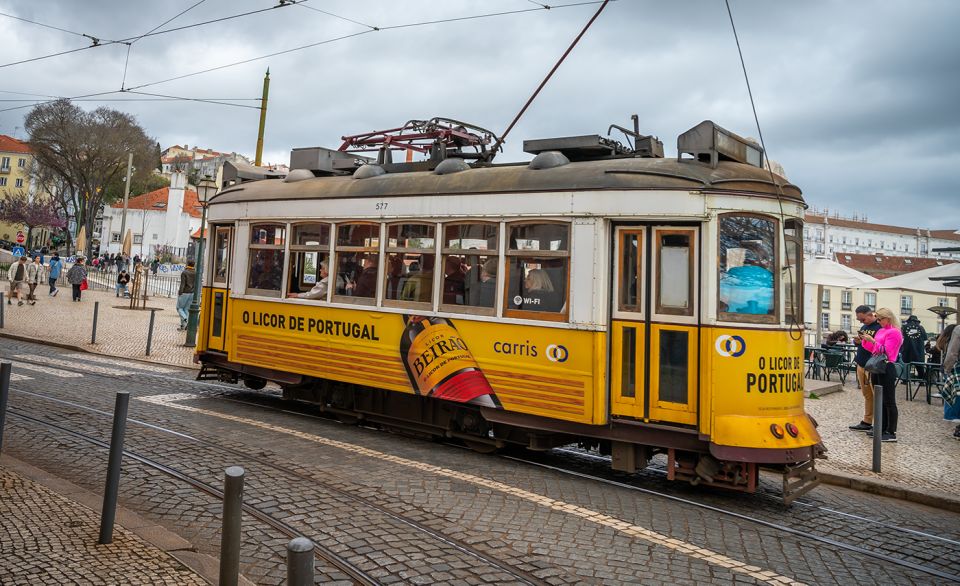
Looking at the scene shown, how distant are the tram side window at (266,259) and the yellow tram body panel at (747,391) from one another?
580 cm

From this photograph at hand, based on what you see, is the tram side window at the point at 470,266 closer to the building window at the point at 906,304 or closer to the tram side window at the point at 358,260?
the tram side window at the point at 358,260

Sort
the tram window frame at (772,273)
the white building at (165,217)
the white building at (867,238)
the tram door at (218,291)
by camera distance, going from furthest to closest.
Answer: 1. the white building at (867,238)
2. the white building at (165,217)
3. the tram door at (218,291)
4. the tram window frame at (772,273)

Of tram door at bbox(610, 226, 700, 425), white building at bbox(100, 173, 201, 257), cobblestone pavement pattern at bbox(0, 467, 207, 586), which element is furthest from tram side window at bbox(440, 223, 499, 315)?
white building at bbox(100, 173, 201, 257)

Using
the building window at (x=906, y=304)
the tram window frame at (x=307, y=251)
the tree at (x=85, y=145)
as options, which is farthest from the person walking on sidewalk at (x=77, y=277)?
the building window at (x=906, y=304)

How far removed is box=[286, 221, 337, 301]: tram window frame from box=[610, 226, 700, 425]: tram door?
389 cm

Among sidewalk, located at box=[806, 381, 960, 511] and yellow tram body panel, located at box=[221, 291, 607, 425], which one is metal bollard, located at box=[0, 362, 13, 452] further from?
sidewalk, located at box=[806, 381, 960, 511]

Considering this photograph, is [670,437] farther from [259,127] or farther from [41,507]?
[259,127]

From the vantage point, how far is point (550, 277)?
22.6ft

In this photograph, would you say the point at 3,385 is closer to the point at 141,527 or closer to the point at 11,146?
the point at 141,527

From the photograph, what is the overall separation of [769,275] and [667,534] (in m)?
2.60

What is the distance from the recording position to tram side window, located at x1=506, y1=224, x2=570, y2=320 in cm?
682

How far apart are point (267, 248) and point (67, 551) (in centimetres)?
579

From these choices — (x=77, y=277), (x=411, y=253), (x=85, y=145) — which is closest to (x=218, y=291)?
(x=411, y=253)

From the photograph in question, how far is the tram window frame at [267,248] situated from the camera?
367 inches
